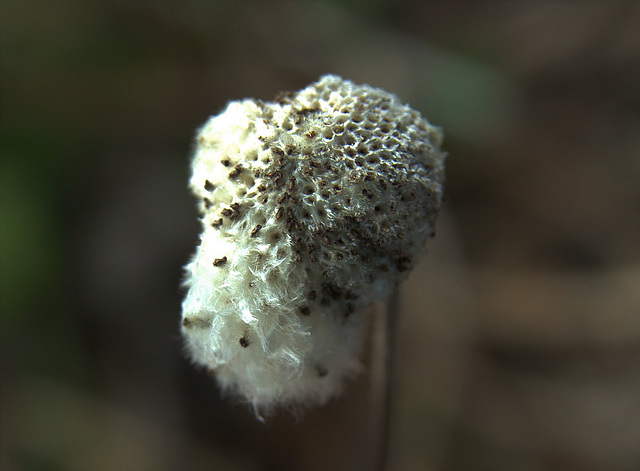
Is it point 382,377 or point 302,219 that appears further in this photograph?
point 382,377

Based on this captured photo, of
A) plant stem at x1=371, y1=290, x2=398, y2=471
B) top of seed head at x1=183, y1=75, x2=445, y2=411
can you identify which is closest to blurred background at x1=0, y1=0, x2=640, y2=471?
plant stem at x1=371, y1=290, x2=398, y2=471

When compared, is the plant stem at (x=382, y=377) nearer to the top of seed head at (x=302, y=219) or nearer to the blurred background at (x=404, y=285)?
the top of seed head at (x=302, y=219)

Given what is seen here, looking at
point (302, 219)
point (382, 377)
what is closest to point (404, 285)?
point (382, 377)

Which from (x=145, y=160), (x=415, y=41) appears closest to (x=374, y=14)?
(x=415, y=41)

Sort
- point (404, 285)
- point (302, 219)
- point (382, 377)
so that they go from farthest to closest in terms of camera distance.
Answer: point (404, 285) → point (382, 377) → point (302, 219)

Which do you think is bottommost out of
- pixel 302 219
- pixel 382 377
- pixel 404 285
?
pixel 302 219

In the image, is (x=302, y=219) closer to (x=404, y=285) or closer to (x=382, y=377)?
(x=382, y=377)

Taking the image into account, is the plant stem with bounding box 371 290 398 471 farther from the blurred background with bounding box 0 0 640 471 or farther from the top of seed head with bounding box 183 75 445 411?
the blurred background with bounding box 0 0 640 471

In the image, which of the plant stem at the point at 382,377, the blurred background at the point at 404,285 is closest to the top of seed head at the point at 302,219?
the plant stem at the point at 382,377
